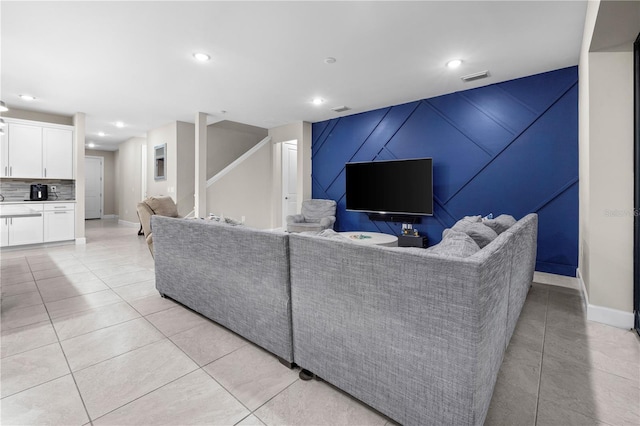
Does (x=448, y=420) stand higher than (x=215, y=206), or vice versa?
(x=215, y=206)

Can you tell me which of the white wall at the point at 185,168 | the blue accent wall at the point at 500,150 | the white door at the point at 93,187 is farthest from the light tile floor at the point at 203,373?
the white door at the point at 93,187

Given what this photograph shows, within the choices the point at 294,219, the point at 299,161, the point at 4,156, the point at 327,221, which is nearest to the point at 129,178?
the point at 4,156

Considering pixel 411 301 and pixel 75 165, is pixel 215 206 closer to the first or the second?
pixel 75 165

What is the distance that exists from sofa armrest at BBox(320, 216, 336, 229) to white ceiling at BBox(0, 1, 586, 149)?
6.66 ft

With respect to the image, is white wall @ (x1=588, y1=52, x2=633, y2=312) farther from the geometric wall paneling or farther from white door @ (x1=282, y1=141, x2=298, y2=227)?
white door @ (x1=282, y1=141, x2=298, y2=227)

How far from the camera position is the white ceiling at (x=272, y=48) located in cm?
250

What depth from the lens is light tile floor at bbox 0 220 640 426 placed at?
4.36ft

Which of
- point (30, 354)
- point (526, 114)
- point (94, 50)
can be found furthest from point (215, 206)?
point (526, 114)

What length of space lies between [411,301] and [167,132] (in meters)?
7.02

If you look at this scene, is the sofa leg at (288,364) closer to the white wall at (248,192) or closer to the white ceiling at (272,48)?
the white ceiling at (272,48)

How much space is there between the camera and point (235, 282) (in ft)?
6.18

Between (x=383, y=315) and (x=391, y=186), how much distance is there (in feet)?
12.9

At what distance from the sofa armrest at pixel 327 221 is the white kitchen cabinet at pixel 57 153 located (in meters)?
4.87

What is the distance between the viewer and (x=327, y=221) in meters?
5.50
